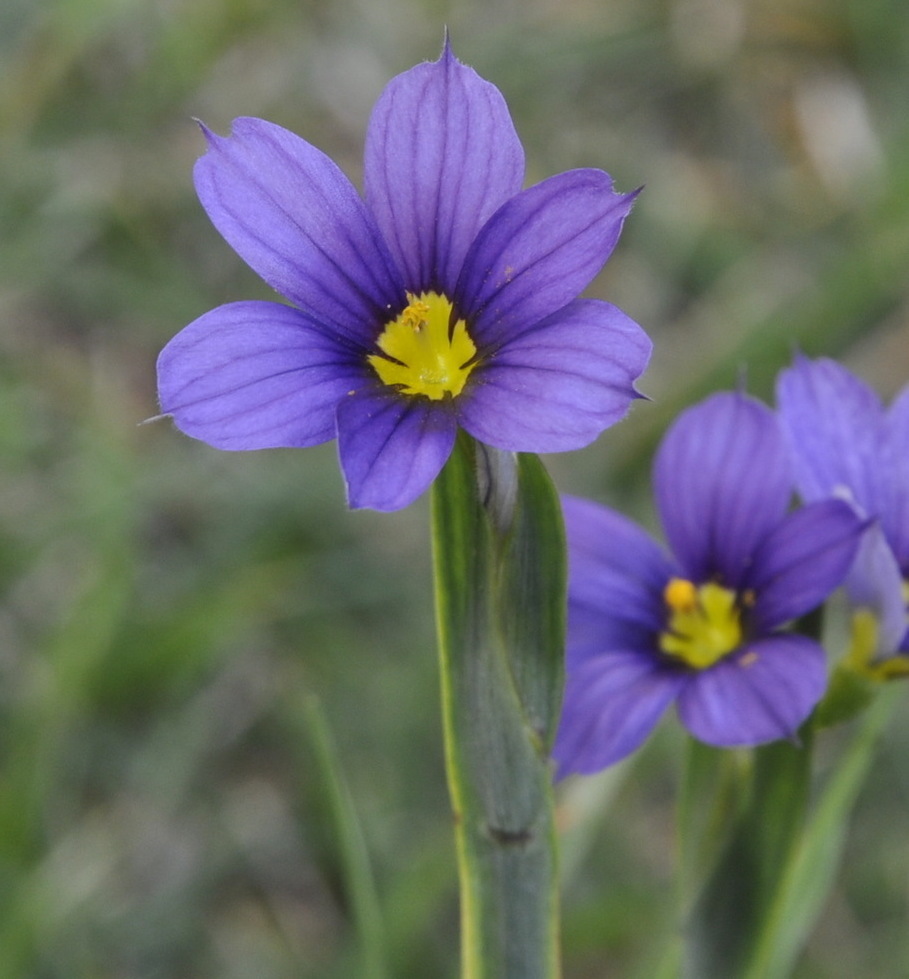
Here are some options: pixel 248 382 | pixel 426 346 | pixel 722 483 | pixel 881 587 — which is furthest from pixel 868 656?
pixel 248 382

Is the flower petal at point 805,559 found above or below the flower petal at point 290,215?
below

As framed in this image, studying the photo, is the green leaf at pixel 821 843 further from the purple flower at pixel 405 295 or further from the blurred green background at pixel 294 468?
the purple flower at pixel 405 295

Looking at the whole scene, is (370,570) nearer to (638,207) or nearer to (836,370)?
(638,207)

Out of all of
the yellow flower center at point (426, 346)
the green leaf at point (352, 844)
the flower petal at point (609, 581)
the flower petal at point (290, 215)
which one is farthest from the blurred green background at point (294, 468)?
the flower petal at point (290, 215)

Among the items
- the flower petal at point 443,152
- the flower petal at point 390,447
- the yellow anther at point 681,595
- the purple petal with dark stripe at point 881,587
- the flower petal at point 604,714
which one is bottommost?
the flower petal at point 604,714

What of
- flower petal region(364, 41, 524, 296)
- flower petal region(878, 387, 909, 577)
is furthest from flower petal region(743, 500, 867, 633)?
flower petal region(364, 41, 524, 296)

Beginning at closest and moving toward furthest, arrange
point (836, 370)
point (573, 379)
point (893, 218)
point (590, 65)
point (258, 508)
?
1. point (573, 379)
2. point (836, 370)
3. point (258, 508)
4. point (893, 218)
5. point (590, 65)

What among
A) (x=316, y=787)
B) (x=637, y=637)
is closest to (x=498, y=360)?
(x=637, y=637)
